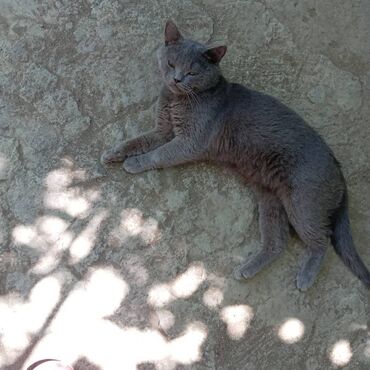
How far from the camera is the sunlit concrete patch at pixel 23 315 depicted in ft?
7.47

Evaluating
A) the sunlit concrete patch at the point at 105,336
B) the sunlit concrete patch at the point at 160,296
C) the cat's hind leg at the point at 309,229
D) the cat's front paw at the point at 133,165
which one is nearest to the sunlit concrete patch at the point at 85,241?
the sunlit concrete patch at the point at 105,336

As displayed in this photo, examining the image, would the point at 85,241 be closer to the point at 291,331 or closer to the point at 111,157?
the point at 111,157

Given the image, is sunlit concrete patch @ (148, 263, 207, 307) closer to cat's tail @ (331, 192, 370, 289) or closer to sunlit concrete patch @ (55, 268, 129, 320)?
sunlit concrete patch @ (55, 268, 129, 320)

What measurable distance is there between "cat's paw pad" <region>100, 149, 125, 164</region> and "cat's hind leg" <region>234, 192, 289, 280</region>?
78cm

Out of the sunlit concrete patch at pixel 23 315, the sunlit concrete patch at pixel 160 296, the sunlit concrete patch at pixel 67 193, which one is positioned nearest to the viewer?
the sunlit concrete patch at pixel 23 315

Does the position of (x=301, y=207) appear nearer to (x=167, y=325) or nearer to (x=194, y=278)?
(x=194, y=278)

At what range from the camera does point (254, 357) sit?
236 centimetres

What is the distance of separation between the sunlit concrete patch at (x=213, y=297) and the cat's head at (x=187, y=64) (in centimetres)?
103

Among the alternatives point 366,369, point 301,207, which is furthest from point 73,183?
point 366,369

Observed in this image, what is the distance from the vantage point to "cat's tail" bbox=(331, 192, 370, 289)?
246 cm

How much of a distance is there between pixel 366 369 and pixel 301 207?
0.86m

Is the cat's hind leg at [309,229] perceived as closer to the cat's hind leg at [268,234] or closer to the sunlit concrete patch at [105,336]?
the cat's hind leg at [268,234]

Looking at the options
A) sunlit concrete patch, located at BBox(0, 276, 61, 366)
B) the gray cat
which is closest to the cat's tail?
the gray cat

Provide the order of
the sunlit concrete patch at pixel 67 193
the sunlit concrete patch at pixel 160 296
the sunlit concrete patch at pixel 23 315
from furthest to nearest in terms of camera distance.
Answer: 1. the sunlit concrete patch at pixel 67 193
2. the sunlit concrete patch at pixel 160 296
3. the sunlit concrete patch at pixel 23 315
